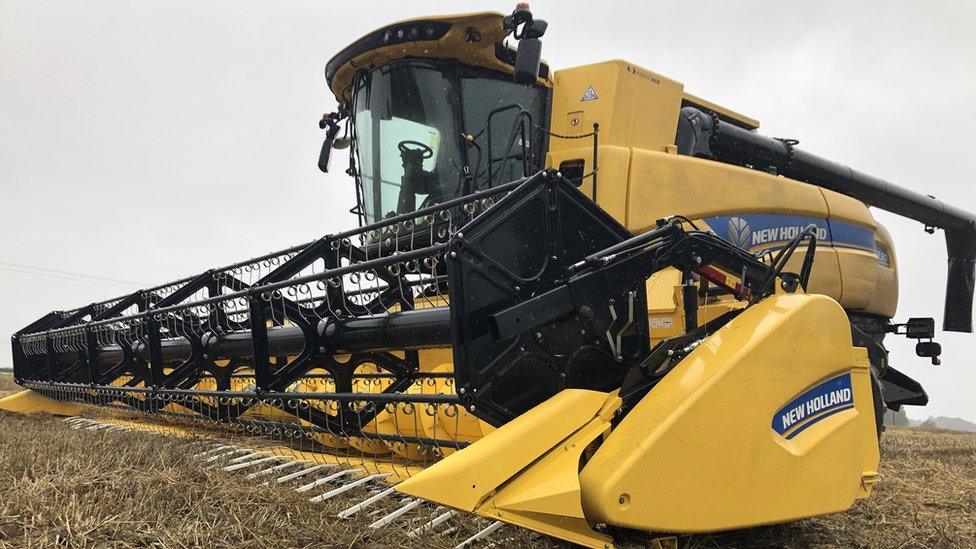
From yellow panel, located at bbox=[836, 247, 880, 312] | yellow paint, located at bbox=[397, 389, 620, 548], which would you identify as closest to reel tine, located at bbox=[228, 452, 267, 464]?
yellow paint, located at bbox=[397, 389, 620, 548]

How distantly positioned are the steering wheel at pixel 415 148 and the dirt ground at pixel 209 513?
2.05 metres

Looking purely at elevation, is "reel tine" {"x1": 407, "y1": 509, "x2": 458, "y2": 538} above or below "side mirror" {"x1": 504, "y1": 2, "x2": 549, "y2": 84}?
below

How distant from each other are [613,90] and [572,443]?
275cm

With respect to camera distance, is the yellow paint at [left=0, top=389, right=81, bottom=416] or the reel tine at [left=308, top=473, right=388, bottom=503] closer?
the reel tine at [left=308, top=473, right=388, bottom=503]

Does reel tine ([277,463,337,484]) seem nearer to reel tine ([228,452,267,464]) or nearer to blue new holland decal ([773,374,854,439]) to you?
reel tine ([228,452,267,464])

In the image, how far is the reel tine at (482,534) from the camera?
2.37 metres

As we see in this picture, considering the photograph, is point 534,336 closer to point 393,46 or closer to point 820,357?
point 820,357

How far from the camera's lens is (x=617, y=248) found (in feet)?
8.29

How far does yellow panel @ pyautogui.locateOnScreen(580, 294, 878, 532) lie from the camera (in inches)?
82.0

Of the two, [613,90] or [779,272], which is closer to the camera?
[779,272]

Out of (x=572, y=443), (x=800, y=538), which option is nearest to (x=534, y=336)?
(x=572, y=443)

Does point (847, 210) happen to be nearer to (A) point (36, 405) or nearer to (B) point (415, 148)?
(B) point (415, 148)

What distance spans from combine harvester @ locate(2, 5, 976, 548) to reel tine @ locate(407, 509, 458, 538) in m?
0.02

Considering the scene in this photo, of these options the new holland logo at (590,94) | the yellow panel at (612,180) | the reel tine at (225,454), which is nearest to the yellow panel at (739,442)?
the yellow panel at (612,180)
